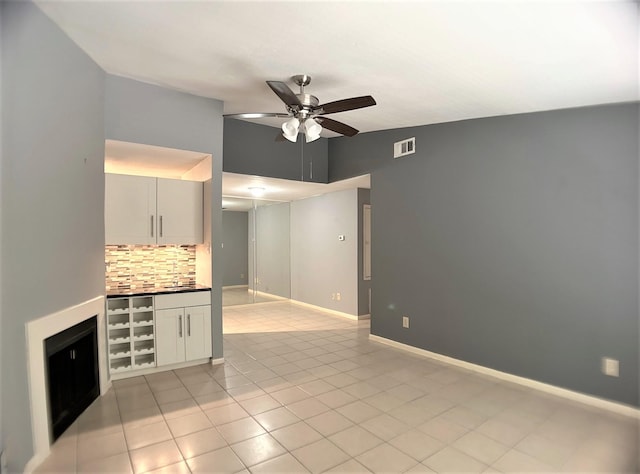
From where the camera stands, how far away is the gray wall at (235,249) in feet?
23.4

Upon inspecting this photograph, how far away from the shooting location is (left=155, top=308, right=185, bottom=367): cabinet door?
12.0ft

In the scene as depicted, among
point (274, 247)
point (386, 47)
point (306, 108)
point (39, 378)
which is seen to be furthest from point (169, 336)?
point (274, 247)

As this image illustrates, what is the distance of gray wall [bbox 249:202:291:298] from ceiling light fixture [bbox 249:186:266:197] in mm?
957

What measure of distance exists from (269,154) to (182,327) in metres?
2.80

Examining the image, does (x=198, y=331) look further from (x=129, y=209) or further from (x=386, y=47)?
(x=386, y=47)

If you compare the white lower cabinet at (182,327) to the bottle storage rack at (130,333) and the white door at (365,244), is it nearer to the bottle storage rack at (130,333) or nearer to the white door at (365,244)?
the bottle storage rack at (130,333)

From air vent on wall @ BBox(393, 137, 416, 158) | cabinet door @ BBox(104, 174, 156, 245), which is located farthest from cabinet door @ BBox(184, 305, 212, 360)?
air vent on wall @ BBox(393, 137, 416, 158)

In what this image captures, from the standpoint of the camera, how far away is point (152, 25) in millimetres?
2305

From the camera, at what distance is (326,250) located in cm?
659

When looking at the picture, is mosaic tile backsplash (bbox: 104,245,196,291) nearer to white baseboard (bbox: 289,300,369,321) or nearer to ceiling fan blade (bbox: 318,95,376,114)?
ceiling fan blade (bbox: 318,95,376,114)

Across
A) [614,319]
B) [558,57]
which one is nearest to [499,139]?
[558,57]

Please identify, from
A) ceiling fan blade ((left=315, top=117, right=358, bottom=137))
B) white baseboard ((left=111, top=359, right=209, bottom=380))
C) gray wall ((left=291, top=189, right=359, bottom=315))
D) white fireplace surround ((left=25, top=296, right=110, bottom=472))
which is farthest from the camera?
gray wall ((left=291, top=189, right=359, bottom=315))

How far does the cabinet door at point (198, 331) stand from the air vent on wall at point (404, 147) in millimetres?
3070

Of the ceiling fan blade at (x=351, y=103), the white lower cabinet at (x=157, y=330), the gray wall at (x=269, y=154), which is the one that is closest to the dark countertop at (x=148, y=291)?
the white lower cabinet at (x=157, y=330)
